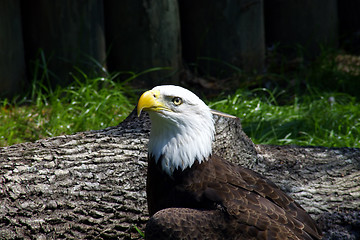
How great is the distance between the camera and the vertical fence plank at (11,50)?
5402 mm

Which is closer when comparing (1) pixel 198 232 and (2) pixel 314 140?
(1) pixel 198 232

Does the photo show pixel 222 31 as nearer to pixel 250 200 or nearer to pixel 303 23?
pixel 303 23

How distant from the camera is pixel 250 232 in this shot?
2.96 m

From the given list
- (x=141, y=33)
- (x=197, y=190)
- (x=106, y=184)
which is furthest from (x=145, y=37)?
(x=197, y=190)

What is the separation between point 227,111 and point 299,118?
76 centimetres

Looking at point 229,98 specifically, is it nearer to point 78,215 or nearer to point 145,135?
point 145,135

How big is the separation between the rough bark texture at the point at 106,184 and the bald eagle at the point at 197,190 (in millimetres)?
472

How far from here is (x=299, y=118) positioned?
5594mm

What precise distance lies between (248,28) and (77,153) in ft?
10.5

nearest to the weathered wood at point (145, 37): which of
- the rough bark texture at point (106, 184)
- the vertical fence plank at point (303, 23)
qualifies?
the vertical fence plank at point (303, 23)

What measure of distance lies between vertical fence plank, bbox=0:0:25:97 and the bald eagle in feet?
9.24

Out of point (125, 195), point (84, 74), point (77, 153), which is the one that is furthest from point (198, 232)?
point (84, 74)

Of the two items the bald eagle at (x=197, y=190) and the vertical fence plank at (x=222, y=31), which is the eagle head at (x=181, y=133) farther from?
the vertical fence plank at (x=222, y=31)

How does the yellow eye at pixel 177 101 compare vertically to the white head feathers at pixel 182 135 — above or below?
above
